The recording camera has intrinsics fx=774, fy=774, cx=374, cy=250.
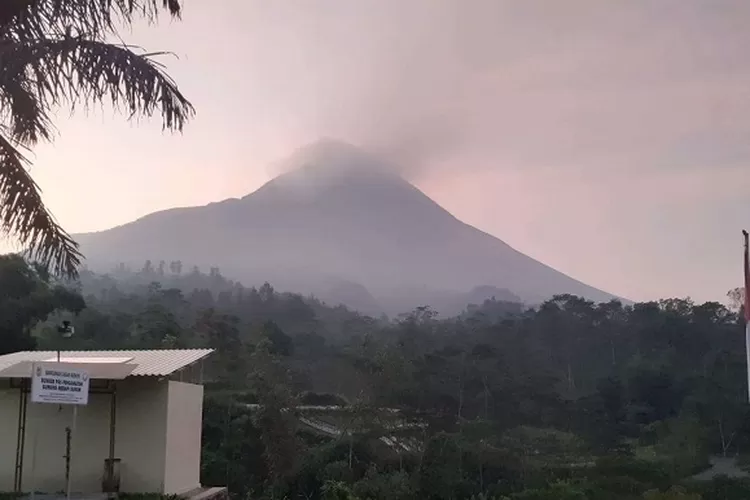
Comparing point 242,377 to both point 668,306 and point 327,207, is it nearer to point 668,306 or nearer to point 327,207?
point 668,306

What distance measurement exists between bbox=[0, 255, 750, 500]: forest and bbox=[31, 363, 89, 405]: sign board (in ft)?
25.1

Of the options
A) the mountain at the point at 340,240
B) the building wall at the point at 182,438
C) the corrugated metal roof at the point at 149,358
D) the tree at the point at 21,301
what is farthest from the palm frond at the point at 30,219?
the mountain at the point at 340,240

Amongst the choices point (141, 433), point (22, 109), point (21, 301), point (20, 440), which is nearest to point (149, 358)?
point (141, 433)

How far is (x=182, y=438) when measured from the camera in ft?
30.2

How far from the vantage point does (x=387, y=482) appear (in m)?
21.0

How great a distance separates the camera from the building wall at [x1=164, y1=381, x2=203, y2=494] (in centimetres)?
867

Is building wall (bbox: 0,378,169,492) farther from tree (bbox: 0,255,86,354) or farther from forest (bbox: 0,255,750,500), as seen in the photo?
tree (bbox: 0,255,86,354)

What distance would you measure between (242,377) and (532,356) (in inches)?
562

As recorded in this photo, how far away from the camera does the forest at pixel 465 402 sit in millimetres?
21141

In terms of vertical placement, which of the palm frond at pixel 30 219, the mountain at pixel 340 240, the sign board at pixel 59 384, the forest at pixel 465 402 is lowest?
the forest at pixel 465 402

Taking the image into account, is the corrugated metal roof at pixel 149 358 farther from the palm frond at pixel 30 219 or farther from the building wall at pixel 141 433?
the palm frond at pixel 30 219

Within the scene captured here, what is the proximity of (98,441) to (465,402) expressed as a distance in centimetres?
2164

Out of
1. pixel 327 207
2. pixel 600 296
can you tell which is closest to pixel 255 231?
pixel 327 207

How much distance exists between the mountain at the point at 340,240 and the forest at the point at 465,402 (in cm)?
10339
